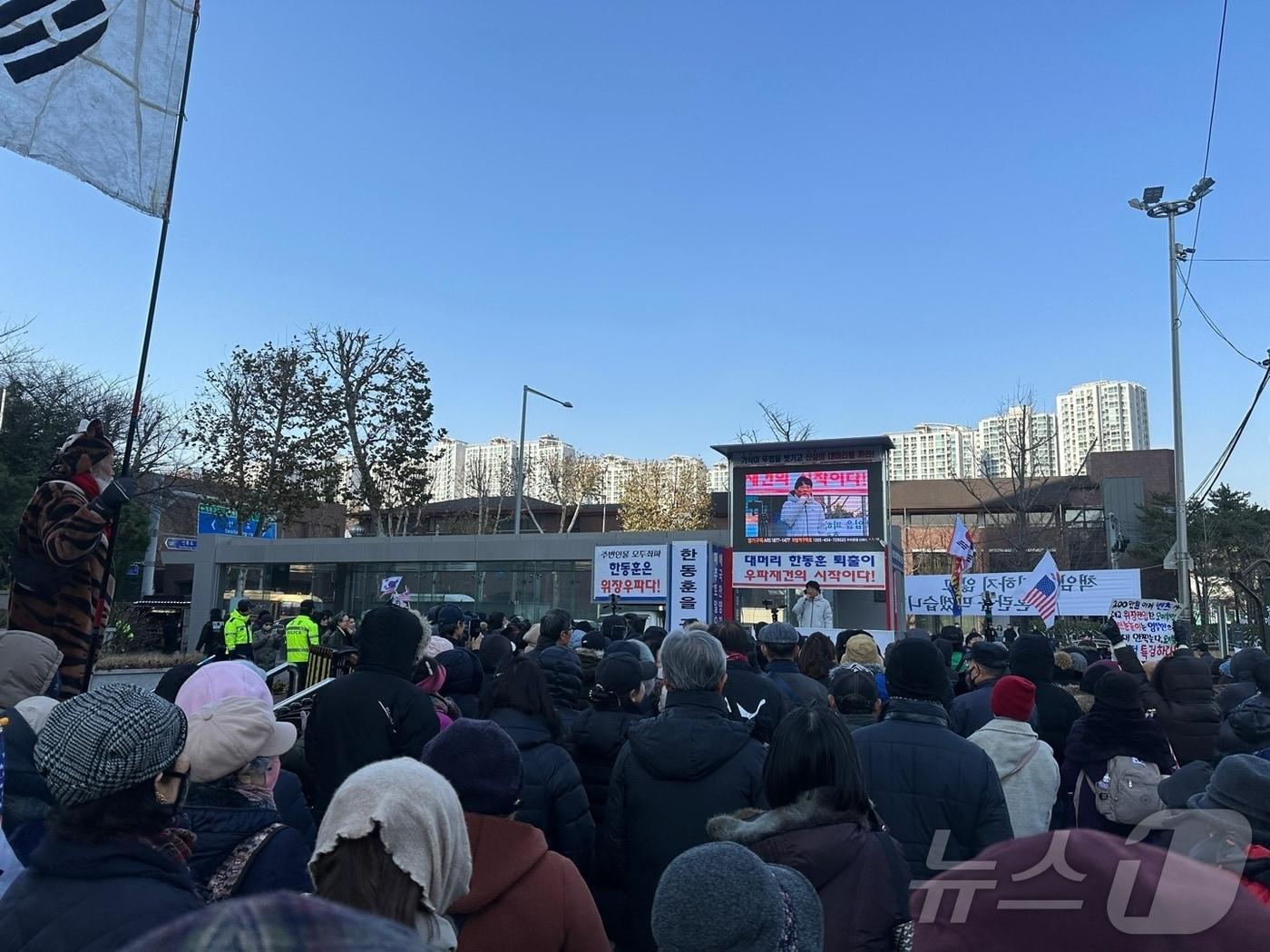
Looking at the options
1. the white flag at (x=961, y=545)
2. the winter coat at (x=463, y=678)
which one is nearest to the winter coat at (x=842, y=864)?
the winter coat at (x=463, y=678)

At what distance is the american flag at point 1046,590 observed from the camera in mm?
16406

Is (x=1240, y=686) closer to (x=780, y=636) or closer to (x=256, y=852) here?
(x=780, y=636)

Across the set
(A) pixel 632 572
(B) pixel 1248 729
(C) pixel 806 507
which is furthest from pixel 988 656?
(C) pixel 806 507

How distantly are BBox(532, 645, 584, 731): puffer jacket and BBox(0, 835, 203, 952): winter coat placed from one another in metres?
3.26

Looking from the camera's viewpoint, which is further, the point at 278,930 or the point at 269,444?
the point at 269,444

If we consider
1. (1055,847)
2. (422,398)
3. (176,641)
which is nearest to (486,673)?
(1055,847)

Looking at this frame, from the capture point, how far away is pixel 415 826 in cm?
193

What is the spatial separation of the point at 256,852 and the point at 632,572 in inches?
732

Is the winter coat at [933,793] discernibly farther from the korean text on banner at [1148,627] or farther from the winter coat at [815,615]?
the korean text on banner at [1148,627]

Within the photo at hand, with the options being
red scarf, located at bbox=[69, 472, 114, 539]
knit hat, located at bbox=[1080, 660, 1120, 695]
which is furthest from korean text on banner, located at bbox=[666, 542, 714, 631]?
red scarf, located at bbox=[69, 472, 114, 539]

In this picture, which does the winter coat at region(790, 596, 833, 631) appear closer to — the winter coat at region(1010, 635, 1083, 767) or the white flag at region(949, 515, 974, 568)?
the white flag at region(949, 515, 974, 568)

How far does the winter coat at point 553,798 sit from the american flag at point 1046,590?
14.7 metres

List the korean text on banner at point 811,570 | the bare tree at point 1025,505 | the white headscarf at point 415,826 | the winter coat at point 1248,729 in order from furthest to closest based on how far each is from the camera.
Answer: the bare tree at point 1025,505 → the korean text on banner at point 811,570 → the winter coat at point 1248,729 → the white headscarf at point 415,826

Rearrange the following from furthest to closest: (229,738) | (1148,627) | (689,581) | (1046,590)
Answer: (689,581) → (1046,590) → (1148,627) → (229,738)
